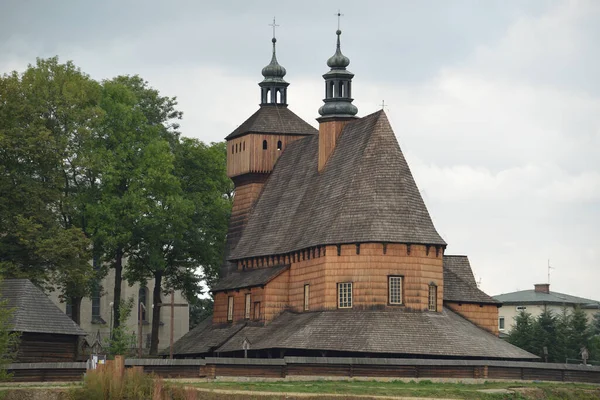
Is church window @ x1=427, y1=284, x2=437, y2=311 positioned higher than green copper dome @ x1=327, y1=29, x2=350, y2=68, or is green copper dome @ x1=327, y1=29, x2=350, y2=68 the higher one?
green copper dome @ x1=327, y1=29, x2=350, y2=68

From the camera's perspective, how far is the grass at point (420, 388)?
57.0 m

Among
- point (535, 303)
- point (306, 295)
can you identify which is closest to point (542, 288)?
point (535, 303)

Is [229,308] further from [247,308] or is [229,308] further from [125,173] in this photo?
[125,173]

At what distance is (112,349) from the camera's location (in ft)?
257

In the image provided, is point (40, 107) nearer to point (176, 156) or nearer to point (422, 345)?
point (176, 156)

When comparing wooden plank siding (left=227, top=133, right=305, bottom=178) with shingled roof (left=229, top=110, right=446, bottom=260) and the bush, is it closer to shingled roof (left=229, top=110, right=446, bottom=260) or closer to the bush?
shingled roof (left=229, top=110, right=446, bottom=260)

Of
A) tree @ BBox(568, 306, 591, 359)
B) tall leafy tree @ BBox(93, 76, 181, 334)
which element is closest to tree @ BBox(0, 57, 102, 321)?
tall leafy tree @ BBox(93, 76, 181, 334)

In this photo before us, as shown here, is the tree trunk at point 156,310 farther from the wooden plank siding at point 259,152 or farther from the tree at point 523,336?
the tree at point 523,336

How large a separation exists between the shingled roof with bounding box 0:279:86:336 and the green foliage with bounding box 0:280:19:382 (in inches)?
54.6

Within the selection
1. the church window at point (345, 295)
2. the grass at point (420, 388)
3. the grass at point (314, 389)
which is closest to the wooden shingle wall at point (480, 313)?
the church window at point (345, 295)

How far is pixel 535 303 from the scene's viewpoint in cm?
12344

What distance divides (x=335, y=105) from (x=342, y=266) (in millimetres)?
12571

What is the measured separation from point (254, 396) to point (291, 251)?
22.9m

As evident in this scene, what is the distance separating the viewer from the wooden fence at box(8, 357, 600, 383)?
59.7 metres
